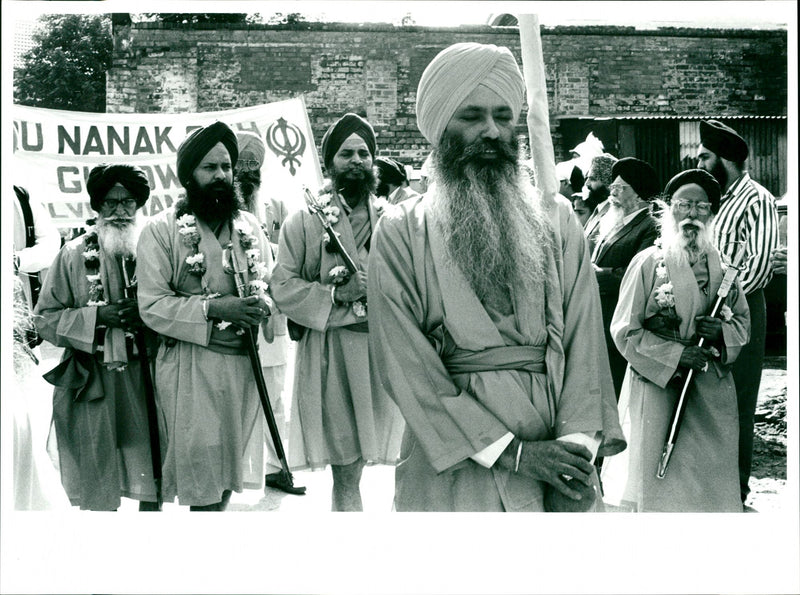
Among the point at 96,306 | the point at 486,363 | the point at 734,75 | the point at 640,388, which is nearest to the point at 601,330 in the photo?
the point at 486,363

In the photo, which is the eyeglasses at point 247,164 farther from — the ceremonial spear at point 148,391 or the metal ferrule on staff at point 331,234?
the ceremonial spear at point 148,391

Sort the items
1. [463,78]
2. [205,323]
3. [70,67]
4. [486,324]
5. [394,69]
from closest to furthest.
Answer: [486,324], [463,78], [205,323], [394,69], [70,67]

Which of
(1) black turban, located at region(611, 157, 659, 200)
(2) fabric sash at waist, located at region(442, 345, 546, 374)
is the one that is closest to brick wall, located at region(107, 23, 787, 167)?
(1) black turban, located at region(611, 157, 659, 200)

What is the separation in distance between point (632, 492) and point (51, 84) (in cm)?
1509

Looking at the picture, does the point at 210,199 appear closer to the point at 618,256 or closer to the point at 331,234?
the point at 331,234

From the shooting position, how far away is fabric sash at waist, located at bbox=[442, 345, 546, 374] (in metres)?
3.31

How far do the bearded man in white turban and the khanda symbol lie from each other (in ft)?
15.6

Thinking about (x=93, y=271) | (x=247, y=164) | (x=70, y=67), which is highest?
(x=70, y=67)

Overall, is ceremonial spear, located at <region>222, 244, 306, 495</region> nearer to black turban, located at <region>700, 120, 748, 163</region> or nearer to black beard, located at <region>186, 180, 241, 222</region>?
black beard, located at <region>186, 180, 241, 222</region>

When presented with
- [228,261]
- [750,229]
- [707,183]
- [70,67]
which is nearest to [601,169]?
[750,229]

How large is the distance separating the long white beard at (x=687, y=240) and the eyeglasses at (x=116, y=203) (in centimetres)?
277

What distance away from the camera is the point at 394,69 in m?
9.43

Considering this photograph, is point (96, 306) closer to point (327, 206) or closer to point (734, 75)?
point (327, 206)

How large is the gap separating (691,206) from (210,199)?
8.01ft
